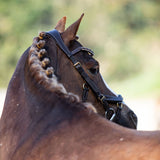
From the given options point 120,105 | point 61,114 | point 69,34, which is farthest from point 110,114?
point 61,114

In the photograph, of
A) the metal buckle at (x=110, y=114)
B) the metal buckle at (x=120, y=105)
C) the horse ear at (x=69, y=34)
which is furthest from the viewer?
the metal buckle at (x=120, y=105)

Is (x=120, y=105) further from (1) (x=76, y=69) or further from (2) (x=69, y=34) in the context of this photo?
(2) (x=69, y=34)

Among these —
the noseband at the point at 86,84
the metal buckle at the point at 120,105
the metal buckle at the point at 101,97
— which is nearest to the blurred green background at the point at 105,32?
the metal buckle at the point at 120,105

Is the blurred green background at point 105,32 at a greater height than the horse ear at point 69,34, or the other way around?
the blurred green background at point 105,32

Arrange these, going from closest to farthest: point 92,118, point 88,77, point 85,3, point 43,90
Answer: point 92,118 → point 43,90 → point 88,77 → point 85,3

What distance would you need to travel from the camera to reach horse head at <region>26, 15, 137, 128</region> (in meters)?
3.13

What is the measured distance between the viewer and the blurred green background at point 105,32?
29547 mm

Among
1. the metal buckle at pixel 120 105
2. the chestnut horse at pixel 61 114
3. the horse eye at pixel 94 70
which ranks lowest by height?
the chestnut horse at pixel 61 114

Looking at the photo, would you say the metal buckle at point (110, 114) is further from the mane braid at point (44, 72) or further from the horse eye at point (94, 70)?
the mane braid at point (44, 72)

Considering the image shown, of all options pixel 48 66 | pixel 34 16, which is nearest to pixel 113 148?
pixel 48 66

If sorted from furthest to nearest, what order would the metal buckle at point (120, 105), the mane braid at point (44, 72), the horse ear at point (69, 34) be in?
1. the metal buckle at point (120, 105)
2. the horse ear at point (69, 34)
3. the mane braid at point (44, 72)

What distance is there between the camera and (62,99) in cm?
265

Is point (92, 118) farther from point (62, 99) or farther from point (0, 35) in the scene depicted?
point (0, 35)

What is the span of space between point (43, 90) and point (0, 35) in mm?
30305
